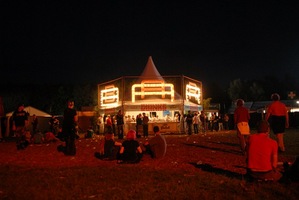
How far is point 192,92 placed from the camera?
3359cm

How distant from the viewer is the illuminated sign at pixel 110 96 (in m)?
31.8

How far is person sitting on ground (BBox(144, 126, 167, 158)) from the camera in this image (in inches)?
451

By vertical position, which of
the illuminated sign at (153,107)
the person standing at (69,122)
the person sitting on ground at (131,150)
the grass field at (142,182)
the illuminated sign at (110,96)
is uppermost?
the illuminated sign at (110,96)

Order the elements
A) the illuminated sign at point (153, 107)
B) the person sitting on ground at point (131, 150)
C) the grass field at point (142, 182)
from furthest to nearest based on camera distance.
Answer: the illuminated sign at point (153, 107)
the person sitting on ground at point (131, 150)
the grass field at point (142, 182)

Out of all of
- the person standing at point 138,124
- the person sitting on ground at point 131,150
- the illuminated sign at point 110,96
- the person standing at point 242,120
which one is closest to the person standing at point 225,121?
the person standing at point 138,124

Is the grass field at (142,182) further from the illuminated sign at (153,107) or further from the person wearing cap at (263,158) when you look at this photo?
the illuminated sign at (153,107)

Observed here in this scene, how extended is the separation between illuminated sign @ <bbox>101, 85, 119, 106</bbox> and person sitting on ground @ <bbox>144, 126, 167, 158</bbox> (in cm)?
2020

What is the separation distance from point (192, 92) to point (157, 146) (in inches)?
887

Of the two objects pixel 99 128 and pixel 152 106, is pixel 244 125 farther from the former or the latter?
pixel 99 128

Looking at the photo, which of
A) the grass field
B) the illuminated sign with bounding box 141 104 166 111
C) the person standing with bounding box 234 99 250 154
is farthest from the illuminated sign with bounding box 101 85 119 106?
the grass field

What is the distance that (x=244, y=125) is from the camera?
11891 mm

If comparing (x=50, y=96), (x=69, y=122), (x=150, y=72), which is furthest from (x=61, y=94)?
(x=69, y=122)

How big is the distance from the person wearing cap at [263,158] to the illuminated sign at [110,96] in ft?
81.9

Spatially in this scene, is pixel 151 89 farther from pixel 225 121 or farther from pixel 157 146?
pixel 157 146
